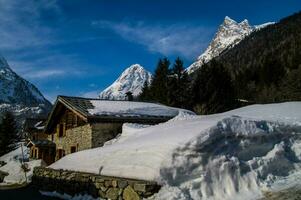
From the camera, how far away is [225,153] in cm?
1208

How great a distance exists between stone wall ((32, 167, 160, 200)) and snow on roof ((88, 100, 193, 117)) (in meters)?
9.02

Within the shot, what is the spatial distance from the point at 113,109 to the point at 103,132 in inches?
88.9

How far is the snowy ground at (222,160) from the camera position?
11.3m

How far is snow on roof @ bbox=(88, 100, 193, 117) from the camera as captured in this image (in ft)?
92.0

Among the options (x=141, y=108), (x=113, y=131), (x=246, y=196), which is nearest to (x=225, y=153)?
(x=246, y=196)

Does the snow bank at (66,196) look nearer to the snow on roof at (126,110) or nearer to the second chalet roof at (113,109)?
the second chalet roof at (113,109)

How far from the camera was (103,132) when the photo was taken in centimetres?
2739

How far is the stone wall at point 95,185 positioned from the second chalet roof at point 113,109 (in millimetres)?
8520

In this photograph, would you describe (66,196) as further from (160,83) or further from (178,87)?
(160,83)

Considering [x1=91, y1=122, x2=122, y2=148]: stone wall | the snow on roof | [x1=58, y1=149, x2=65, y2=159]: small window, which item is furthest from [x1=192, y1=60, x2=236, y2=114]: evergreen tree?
[x1=91, y1=122, x2=122, y2=148]: stone wall

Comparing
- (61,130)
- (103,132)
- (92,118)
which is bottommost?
(103,132)

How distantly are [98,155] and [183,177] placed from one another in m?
5.49

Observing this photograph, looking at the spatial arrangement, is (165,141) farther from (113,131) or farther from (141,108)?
(141,108)

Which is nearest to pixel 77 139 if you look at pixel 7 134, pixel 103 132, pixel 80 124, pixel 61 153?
pixel 80 124
